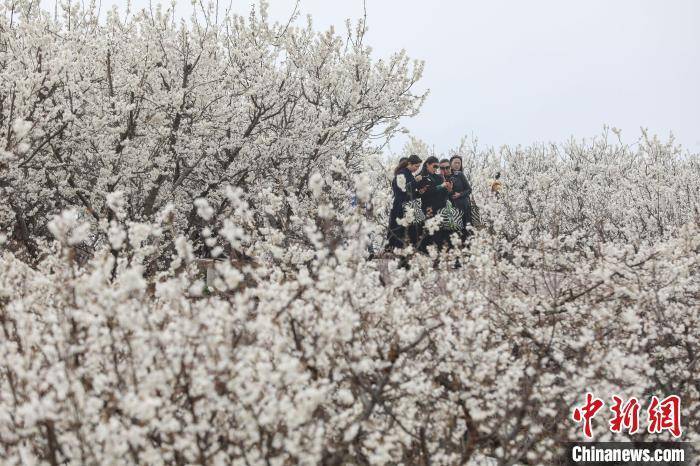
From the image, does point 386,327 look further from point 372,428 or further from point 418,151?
point 418,151

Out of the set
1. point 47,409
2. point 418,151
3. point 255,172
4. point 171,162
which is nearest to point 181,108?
point 171,162

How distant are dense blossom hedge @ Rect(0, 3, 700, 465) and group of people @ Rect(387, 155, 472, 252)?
6.74ft

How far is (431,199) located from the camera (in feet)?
32.0

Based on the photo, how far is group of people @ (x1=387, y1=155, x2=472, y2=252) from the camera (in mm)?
9375

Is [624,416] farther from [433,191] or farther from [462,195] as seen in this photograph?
[462,195]

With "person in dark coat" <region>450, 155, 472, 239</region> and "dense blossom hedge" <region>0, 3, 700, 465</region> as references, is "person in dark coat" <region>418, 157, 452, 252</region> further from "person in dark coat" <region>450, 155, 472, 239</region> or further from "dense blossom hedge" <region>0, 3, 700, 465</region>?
"dense blossom hedge" <region>0, 3, 700, 465</region>

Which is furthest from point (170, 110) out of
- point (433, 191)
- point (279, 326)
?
point (279, 326)

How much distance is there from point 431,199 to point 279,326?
6642 mm

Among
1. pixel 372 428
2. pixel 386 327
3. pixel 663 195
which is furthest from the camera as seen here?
pixel 663 195

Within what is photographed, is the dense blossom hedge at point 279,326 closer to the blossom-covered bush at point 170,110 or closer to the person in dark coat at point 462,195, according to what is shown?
the blossom-covered bush at point 170,110

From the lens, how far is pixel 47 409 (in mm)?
2607

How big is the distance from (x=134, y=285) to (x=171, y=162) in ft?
26.2

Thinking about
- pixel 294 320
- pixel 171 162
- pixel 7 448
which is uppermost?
pixel 171 162

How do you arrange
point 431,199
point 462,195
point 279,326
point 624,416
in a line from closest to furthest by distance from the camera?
point 279,326 < point 624,416 < point 431,199 < point 462,195
